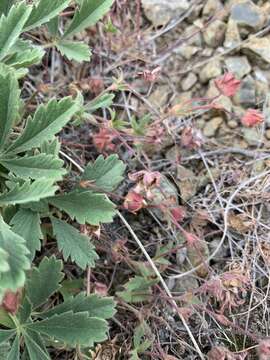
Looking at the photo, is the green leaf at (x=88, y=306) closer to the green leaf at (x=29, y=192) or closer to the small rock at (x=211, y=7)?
the green leaf at (x=29, y=192)

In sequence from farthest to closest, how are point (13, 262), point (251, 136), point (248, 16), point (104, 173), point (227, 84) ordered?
1. point (248, 16)
2. point (251, 136)
3. point (227, 84)
4. point (104, 173)
5. point (13, 262)

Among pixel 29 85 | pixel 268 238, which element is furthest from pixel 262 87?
pixel 29 85

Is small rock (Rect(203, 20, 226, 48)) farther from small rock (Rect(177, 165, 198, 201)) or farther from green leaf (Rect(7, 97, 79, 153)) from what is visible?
green leaf (Rect(7, 97, 79, 153))

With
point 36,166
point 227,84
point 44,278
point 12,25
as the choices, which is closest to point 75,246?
point 44,278

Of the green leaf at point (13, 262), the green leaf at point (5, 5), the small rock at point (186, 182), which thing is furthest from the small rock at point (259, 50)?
the green leaf at point (13, 262)

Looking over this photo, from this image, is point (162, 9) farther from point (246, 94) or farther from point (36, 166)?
point (36, 166)

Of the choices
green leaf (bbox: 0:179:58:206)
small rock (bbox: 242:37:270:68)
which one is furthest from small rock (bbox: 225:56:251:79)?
green leaf (bbox: 0:179:58:206)
